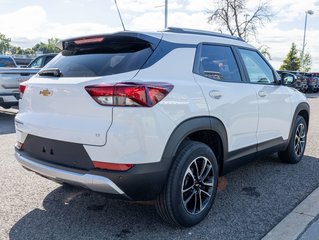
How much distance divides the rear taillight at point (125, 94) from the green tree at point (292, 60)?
184ft

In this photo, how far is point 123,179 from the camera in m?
2.89

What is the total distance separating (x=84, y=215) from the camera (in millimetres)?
3623

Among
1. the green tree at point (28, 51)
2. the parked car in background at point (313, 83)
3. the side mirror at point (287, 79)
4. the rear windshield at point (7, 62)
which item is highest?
the side mirror at point (287, 79)

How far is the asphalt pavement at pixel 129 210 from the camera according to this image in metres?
3.29

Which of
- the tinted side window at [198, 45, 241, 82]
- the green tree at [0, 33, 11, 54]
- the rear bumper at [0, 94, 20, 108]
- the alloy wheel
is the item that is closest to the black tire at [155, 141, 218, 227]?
the alloy wheel

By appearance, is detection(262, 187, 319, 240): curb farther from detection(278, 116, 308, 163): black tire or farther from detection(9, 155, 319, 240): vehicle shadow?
detection(278, 116, 308, 163): black tire

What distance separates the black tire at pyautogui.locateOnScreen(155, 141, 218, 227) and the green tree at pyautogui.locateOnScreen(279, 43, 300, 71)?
181 ft

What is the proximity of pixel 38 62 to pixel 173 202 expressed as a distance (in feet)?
33.1

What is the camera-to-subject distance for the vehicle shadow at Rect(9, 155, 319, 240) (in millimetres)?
3273

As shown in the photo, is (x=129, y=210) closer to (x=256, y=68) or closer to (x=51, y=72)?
(x=51, y=72)

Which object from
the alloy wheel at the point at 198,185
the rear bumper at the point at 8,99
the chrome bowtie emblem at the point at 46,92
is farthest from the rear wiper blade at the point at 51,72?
the rear bumper at the point at 8,99

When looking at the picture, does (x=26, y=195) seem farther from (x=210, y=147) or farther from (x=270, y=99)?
(x=270, y=99)

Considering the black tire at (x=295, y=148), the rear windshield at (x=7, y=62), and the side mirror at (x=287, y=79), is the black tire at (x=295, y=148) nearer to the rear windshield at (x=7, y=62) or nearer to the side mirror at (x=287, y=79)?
the side mirror at (x=287, y=79)

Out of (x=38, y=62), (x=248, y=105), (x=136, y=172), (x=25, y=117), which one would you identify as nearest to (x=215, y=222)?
(x=136, y=172)
